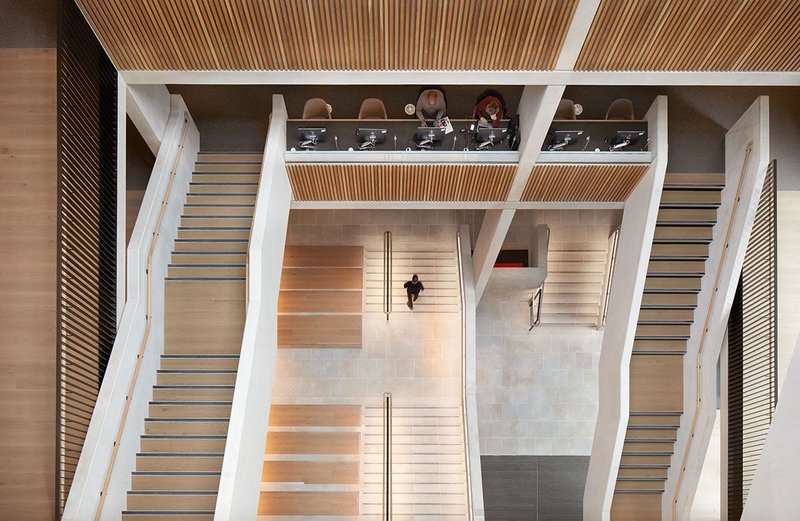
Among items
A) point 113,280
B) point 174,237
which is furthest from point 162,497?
point 174,237

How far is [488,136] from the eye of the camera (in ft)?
24.9

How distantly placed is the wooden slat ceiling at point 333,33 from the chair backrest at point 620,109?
2.74m

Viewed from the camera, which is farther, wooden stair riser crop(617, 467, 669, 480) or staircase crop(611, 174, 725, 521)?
wooden stair riser crop(617, 467, 669, 480)

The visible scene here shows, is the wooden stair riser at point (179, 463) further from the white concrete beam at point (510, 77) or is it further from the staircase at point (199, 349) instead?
the white concrete beam at point (510, 77)

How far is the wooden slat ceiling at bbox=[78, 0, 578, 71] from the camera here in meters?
5.05

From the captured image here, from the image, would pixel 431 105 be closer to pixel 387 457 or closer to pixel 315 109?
pixel 315 109

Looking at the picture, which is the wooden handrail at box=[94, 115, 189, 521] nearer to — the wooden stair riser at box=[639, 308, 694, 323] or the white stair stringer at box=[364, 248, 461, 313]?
the white stair stringer at box=[364, 248, 461, 313]

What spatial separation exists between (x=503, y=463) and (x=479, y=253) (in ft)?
12.0

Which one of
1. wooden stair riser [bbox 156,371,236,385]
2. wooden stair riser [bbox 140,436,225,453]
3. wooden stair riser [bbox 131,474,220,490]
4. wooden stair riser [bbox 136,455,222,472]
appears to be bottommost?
wooden stair riser [bbox 131,474,220,490]

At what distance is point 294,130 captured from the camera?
7.88 metres

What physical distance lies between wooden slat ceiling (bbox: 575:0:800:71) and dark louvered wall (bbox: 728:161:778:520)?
301 centimetres

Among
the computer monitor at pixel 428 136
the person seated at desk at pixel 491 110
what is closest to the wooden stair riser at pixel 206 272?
the computer monitor at pixel 428 136

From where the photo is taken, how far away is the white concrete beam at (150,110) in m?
6.59

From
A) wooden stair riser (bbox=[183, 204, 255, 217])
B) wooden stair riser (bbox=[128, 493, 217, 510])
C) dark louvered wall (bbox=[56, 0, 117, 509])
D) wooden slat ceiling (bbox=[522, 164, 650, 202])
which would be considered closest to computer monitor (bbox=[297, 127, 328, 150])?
wooden stair riser (bbox=[183, 204, 255, 217])
